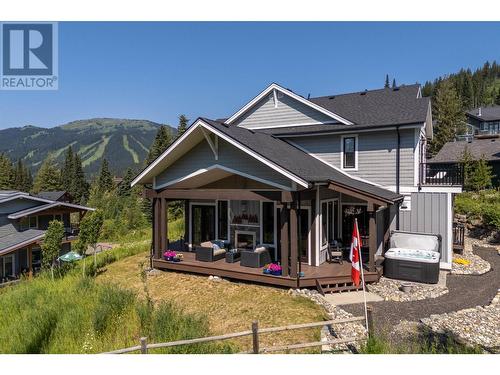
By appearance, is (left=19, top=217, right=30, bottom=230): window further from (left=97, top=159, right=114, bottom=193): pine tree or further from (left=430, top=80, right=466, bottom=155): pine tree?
(left=430, top=80, right=466, bottom=155): pine tree

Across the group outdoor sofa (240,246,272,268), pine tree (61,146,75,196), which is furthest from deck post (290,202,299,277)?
pine tree (61,146,75,196)

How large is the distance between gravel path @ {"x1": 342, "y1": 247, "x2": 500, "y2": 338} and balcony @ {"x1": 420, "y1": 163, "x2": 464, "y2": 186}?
3.50 metres

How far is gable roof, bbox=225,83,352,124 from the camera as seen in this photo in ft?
46.9

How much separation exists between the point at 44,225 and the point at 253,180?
2624cm

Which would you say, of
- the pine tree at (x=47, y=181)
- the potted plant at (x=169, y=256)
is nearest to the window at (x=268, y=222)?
the potted plant at (x=169, y=256)

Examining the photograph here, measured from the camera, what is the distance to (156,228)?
40.2 ft

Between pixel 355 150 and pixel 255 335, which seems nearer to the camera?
pixel 255 335

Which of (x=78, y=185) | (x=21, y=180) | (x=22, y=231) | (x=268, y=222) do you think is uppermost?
(x=21, y=180)

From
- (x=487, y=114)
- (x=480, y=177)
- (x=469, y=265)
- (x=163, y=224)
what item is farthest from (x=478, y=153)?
(x=487, y=114)

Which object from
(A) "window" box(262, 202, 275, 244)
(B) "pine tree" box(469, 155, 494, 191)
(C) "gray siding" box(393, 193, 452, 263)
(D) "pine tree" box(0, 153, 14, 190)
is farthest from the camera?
(D) "pine tree" box(0, 153, 14, 190)

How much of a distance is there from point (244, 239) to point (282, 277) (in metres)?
3.23

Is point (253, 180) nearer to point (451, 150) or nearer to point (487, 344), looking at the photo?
point (487, 344)

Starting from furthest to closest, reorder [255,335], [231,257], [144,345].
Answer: [231,257] → [255,335] → [144,345]

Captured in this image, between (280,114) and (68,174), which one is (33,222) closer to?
(280,114)
